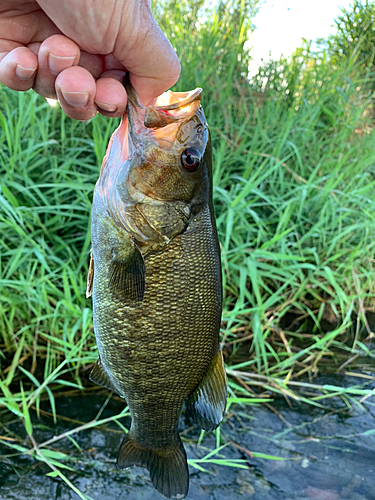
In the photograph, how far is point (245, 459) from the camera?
2.27 m

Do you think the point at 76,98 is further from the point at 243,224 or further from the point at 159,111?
the point at 243,224

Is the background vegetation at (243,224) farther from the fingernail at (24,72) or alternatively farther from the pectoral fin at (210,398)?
the fingernail at (24,72)

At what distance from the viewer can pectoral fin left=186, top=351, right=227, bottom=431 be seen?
1.28 m

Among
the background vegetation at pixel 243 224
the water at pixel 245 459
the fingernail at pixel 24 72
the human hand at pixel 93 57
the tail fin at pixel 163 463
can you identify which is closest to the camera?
the human hand at pixel 93 57

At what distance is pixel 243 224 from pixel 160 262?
193cm

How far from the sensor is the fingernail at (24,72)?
1.22 metres

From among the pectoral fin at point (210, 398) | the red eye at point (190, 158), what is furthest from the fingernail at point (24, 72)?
the pectoral fin at point (210, 398)

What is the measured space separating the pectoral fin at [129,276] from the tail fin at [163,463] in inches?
22.1

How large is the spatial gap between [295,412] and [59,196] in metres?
2.27

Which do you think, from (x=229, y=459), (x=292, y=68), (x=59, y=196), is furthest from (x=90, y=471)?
(x=292, y=68)

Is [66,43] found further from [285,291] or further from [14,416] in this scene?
[285,291]

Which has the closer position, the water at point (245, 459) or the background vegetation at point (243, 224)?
the water at point (245, 459)

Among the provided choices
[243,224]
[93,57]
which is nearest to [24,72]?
[93,57]

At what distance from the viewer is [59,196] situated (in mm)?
2834
